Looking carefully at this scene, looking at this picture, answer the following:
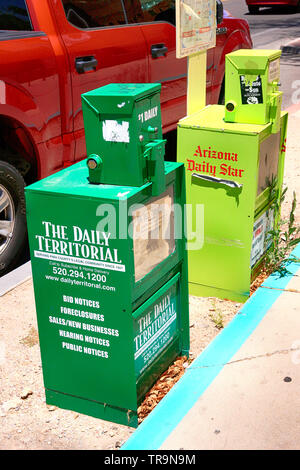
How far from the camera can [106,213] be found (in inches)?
114

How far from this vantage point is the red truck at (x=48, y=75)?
4637mm

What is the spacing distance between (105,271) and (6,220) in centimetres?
200

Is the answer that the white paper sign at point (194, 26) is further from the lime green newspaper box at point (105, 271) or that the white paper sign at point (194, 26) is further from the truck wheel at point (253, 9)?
the truck wheel at point (253, 9)

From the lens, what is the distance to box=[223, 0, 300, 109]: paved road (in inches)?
443

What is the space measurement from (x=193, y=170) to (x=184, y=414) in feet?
5.66

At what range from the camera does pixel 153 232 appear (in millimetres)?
3266

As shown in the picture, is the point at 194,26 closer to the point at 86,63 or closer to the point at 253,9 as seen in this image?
the point at 86,63

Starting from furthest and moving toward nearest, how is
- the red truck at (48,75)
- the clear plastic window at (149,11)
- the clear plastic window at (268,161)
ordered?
the clear plastic window at (149,11) < the red truck at (48,75) < the clear plastic window at (268,161)

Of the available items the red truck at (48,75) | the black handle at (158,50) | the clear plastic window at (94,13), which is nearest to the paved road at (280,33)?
the black handle at (158,50)

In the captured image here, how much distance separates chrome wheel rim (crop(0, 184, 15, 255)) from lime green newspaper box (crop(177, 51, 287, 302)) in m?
1.33

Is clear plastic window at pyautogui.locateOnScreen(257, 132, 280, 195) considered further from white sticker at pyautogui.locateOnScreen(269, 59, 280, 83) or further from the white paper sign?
the white paper sign

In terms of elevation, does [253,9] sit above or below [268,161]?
above

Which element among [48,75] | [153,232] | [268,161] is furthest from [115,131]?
[48,75]

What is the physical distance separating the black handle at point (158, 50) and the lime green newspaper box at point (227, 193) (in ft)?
4.70
